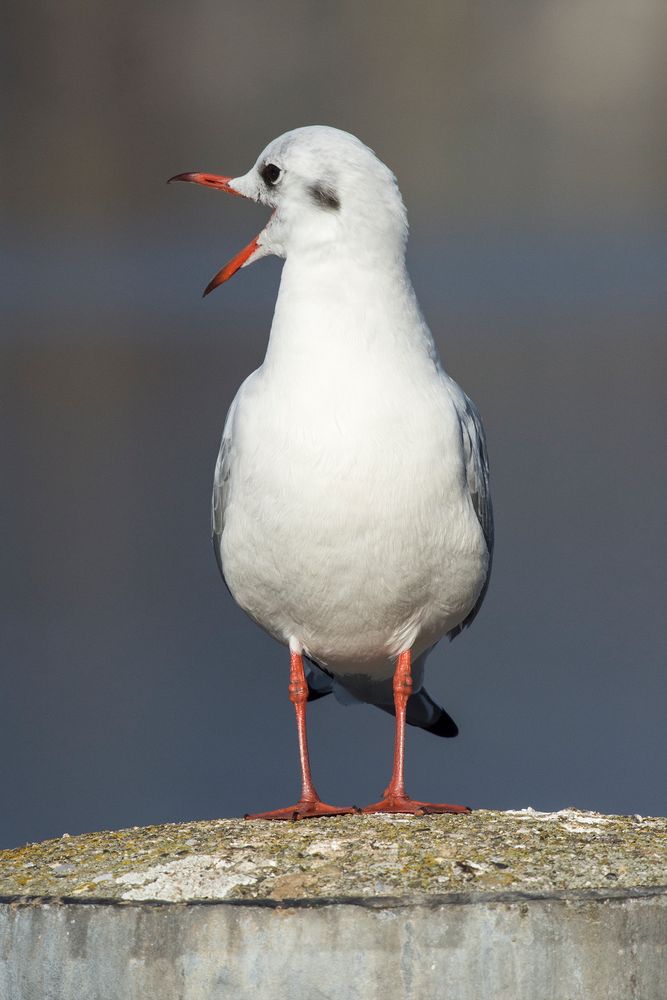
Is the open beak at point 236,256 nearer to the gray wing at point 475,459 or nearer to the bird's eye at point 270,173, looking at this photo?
the bird's eye at point 270,173

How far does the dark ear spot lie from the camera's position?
395cm

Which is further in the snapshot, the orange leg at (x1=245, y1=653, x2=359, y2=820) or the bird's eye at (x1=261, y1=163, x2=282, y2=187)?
A: the bird's eye at (x1=261, y1=163, x2=282, y2=187)

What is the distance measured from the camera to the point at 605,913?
2967 mm

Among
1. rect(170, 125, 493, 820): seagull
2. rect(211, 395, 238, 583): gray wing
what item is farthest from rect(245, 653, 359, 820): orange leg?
rect(211, 395, 238, 583): gray wing

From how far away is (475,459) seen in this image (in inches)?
160

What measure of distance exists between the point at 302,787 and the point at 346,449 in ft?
2.80

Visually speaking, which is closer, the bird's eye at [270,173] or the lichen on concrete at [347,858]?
the lichen on concrete at [347,858]

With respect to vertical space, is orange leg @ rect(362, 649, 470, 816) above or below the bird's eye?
below

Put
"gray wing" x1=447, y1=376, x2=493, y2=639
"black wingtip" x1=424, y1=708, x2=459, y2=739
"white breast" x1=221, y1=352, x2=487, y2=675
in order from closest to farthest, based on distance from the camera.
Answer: "white breast" x1=221, y1=352, x2=487, y2=675, "gray wing" x1=447, y1=376, x2=493, y2=639, "black wingtip" x1=424, y1=708, x2=459, y2=739

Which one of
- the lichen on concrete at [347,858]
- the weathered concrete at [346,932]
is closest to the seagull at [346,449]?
the lichen on concrete at [347,858]

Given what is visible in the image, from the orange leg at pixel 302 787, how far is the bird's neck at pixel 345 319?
79 cm

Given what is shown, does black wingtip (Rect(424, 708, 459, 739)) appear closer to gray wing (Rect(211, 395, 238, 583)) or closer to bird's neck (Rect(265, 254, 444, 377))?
gray wing (Rect(211, 395, 238, 583))

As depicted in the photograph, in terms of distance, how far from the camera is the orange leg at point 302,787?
3.90 m

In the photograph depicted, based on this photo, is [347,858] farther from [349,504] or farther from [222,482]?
[222,482]
